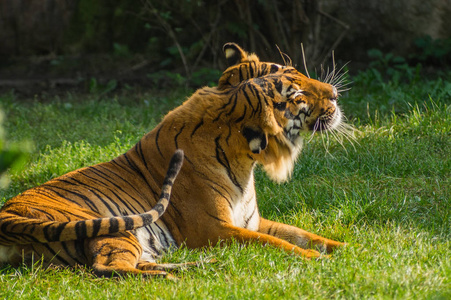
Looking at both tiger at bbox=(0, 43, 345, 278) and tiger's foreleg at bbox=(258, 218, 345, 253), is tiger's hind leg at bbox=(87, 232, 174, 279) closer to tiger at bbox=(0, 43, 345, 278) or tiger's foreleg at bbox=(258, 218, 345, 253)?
tiger at bbox=(0, 43, 345, 278)

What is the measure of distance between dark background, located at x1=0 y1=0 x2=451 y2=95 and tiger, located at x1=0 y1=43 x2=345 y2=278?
4.69 meters

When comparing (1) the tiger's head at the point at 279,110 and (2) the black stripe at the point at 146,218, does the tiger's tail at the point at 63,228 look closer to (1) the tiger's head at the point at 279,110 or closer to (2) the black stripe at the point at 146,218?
(2) the black stripe at the point at 146,218

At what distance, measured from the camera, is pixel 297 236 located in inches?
151

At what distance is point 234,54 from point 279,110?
23.7 inches

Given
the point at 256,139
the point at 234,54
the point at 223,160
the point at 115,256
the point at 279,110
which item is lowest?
the point at 115,256

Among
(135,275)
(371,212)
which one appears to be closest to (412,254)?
(371,212)

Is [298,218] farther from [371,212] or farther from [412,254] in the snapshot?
[412,254]

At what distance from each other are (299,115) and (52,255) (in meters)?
1.60

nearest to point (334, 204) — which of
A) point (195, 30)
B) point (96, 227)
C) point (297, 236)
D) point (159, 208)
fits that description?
point (297, 236)

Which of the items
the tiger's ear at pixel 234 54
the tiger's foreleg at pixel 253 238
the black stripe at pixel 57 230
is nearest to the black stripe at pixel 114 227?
the black stripe at pixel 57 230

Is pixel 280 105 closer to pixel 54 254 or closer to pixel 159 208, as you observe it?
pixel 159 208

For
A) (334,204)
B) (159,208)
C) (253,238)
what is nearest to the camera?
(159,208)

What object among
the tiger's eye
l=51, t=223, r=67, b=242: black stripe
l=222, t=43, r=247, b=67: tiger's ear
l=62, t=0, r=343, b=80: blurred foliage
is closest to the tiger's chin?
the tiger's eye

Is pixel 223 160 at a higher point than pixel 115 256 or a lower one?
higher
